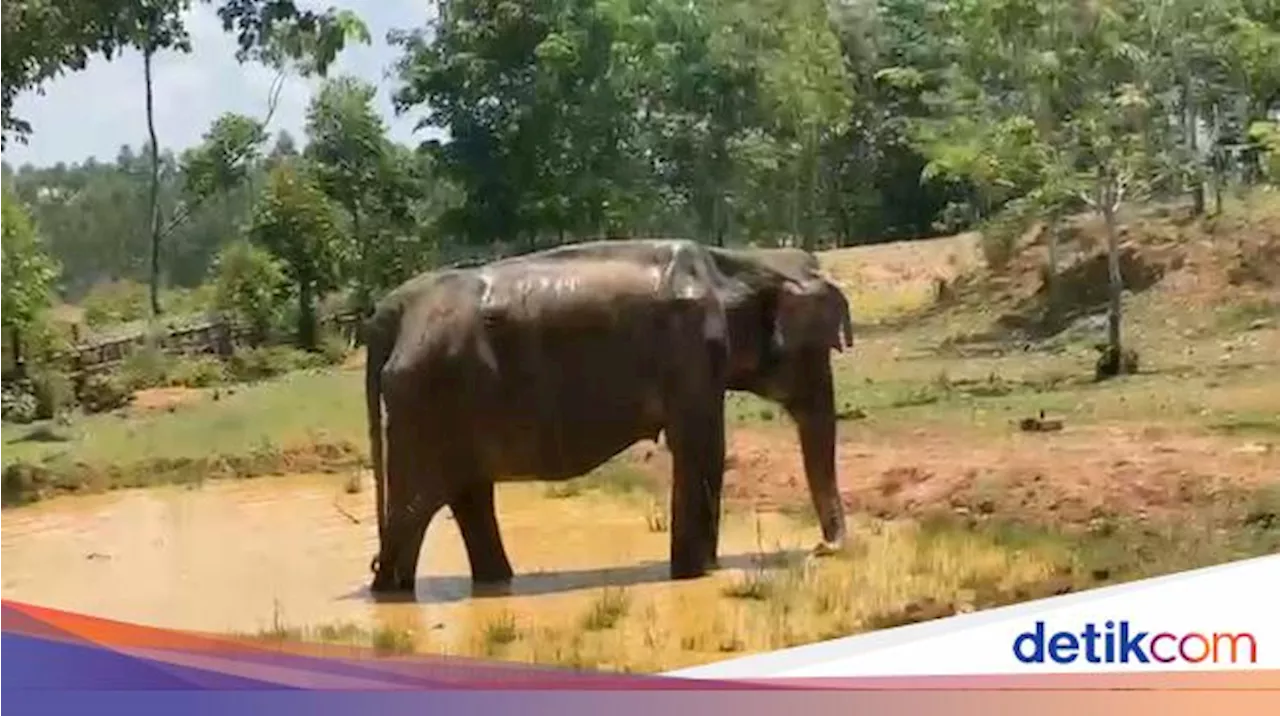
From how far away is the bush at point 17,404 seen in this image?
7.82 ft

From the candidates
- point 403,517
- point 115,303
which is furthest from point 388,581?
point 115,303

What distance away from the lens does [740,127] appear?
2338mm

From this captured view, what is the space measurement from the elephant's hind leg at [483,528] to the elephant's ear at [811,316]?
1.61 ft

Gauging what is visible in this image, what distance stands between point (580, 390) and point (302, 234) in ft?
1.52

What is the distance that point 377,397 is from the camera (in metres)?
2.34

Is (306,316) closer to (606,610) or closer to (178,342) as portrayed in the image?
(178,342)

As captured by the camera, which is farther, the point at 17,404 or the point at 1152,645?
the point at 17,404

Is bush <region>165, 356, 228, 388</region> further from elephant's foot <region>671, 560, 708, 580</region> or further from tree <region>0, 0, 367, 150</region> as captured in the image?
elephant's foot <region>671, 560, 708, 580</region>

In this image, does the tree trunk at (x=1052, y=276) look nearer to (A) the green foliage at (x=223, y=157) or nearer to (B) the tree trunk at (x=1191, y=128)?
(B) the tree trunk at (x=1191, y=128)

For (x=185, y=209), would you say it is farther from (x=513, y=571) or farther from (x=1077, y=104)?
(x=1077, y=104)

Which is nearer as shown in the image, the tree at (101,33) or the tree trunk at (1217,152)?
the tree trunk at (1217,152)

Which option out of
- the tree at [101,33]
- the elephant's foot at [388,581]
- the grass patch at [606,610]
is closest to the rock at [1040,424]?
the grass patch at [606,610]

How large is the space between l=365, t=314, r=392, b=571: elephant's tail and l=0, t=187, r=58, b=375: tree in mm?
489

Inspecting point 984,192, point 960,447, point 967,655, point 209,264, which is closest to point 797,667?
point 967,655
